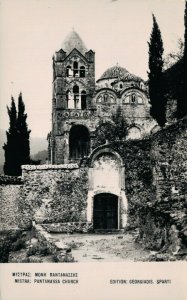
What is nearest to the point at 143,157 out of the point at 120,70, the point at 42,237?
the point at 42,237

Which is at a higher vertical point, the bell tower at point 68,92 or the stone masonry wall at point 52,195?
the bell tower at point 68,92

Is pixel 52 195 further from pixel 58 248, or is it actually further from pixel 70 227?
pixel 58 248

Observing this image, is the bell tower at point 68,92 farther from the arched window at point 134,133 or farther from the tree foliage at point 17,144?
the tree foliage at point 17,144

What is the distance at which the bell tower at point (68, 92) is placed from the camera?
85.8 feet

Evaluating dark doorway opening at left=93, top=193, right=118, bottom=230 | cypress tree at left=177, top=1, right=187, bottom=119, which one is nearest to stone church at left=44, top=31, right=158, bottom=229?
dark doorway opening at left=93, top=193, right=118, bottom=230

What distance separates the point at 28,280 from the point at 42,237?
3.34m

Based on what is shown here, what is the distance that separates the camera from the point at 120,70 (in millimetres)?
32875

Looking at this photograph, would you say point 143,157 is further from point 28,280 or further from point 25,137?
point 28,280

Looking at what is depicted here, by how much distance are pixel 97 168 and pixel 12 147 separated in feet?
10.2

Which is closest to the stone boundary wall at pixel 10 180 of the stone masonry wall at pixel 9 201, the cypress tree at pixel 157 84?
the stone masonry wall at pixel 9 201

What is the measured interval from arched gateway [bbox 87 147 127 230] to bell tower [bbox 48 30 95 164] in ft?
32.8

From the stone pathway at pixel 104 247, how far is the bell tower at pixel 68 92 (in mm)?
11932

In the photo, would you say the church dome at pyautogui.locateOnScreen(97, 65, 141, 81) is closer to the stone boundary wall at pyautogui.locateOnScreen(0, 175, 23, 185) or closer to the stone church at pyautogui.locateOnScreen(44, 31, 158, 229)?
the stone church at pyautogui.locateOnScreen(44, 31, 158, 229)

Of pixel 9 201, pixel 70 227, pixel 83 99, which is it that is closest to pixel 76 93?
pixel 83 99
